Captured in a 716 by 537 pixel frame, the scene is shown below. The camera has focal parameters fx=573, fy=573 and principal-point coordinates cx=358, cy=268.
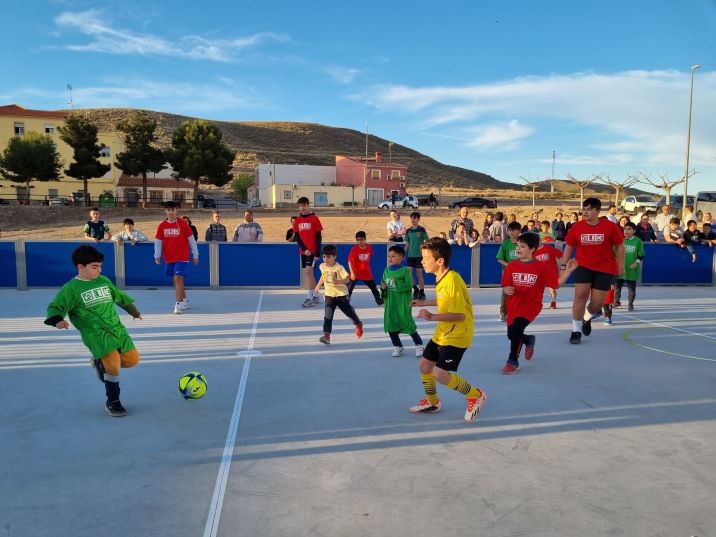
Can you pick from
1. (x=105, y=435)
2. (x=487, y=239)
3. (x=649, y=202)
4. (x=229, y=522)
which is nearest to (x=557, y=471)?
(x=229, y=522)

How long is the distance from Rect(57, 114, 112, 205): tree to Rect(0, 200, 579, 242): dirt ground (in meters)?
7.75

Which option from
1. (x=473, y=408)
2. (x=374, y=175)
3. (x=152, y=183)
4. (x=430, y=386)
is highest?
(x=374, y=175)

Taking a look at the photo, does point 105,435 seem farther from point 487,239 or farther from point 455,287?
point 487,239

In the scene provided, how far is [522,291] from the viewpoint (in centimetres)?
642

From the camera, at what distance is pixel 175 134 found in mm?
54125

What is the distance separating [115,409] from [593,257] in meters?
6.14

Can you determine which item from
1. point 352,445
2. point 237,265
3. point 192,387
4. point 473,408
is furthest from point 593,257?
point 237,265

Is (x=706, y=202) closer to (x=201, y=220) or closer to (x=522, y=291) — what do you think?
(x=201, y=220)

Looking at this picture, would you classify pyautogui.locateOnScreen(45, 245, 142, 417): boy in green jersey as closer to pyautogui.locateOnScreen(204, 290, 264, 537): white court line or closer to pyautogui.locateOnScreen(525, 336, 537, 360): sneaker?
pyautogui.locateOnScreen(204, 290, 264, 537): white court line

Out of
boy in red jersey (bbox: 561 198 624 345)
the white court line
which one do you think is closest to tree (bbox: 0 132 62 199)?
the white court line

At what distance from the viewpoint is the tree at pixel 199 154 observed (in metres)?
52.5

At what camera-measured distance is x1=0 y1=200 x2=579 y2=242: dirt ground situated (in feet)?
114

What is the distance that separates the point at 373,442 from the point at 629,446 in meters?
1.92

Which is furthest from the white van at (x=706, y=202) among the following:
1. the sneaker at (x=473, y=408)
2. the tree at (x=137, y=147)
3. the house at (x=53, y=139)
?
the house at (x=53, y=139)
